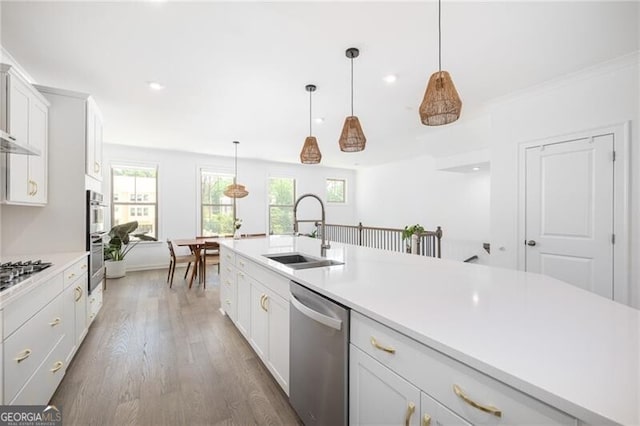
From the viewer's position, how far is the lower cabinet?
185 centimetres

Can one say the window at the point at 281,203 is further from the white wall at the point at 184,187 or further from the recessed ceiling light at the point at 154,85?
the recessed ceiling light at the point at 154,85

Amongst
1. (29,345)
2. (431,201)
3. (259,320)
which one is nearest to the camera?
(29,345)

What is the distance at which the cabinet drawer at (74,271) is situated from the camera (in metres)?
2.15

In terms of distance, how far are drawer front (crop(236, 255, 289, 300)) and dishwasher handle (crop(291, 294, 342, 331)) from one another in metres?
0.21

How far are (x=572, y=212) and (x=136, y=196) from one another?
742 cm

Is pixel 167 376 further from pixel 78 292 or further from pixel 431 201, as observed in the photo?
pixel 431 201

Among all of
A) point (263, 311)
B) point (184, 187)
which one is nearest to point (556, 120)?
point (263, 311)

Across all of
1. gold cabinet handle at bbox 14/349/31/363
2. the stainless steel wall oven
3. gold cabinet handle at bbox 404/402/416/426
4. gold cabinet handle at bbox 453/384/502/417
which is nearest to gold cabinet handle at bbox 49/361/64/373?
gold cabinet handle at bbox 14/349/31/363

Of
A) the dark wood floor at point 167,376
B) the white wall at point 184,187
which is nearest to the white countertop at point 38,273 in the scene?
the dark wood floor at point 167,376

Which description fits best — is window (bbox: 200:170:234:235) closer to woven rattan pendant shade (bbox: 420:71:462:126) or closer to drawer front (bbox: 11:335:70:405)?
drawer front (bbox: 11:335:70:405)

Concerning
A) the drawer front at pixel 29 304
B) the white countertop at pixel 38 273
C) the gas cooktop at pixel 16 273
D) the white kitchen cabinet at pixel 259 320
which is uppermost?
the gas cooktop at pixel 16 273

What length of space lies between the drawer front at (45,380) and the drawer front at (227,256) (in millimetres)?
1411

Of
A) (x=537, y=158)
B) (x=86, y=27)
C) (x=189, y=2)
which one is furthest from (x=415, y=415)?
(x=537, y=158)

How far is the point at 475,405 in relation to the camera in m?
0.77
